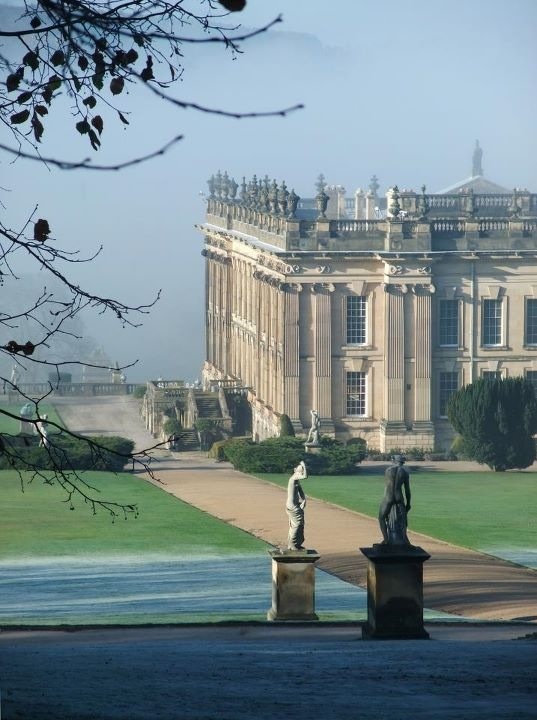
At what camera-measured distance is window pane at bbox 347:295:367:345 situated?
8331 centimetres

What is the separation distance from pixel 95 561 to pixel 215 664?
25.2m

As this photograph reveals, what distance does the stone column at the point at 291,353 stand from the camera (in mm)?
82750

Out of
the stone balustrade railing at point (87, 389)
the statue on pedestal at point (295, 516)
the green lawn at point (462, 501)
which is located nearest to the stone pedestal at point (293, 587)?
the statue on pedestal at point (295, 516)

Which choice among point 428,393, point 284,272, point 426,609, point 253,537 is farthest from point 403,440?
point 426,609

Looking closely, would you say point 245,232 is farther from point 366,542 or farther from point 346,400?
point 366,542

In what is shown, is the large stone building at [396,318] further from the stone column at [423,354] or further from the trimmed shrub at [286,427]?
the trimmed shrub at [286,427]

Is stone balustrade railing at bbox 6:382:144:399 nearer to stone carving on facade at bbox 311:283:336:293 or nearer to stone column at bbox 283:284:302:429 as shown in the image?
stone column at bbox 283:284:302:429

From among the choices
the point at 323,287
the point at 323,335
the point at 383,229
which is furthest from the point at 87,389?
the point at 383,229

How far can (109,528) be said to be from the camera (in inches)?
2115

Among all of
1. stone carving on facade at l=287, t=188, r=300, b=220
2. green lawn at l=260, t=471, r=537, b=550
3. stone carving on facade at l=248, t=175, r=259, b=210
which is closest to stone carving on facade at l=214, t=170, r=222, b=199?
stone carving on facade at l=248, t=175, r=259, b=210

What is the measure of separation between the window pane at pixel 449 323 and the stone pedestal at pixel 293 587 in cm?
4872

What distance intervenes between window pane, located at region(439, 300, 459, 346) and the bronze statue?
2063 inches

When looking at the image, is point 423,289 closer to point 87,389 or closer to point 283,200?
point 283,200

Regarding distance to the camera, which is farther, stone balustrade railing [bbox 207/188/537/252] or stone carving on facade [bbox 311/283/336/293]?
stone carving on facade [bbox 311/283/336/293]
